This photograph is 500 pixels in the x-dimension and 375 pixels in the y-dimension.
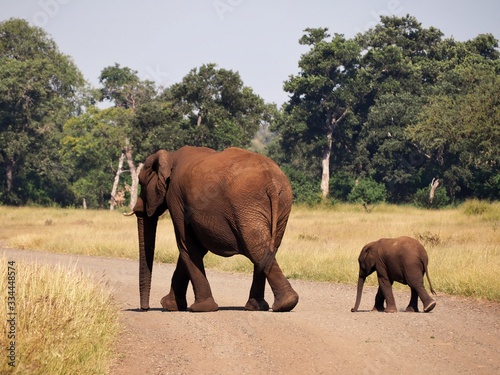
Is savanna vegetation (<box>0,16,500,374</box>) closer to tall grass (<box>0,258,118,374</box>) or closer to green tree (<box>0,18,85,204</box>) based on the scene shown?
green tree (<box>0,18,85,204</box>)

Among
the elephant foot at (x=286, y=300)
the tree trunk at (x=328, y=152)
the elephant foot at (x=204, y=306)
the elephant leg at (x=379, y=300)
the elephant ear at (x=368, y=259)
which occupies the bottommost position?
the elephant leg at (x=379, y=300)

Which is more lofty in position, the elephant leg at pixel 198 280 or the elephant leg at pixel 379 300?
the elephant leg at pixel 198 280

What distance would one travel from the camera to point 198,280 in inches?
472

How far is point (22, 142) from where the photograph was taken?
65438 millimetres

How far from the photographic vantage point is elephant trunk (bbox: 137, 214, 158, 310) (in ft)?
42.0

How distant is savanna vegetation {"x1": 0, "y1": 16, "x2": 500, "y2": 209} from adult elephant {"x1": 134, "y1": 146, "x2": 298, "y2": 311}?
41442 mm

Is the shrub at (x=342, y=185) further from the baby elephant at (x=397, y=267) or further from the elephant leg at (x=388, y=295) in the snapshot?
the elephant leg at (x=388, y=295)

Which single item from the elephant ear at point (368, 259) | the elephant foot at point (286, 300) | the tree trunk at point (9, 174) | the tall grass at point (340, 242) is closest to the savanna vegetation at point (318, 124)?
the tree trunk at point (9, 174)

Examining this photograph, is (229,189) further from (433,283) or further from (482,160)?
(482,160)

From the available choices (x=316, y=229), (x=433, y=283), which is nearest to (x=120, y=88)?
(x=316, y=229)

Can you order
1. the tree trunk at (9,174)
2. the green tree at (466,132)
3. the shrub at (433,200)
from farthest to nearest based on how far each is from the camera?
the tree trunk at (9,174), the shrub at (433,200), the green tree at (466,132)

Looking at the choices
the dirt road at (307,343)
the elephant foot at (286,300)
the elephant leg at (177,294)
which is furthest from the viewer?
the elephant leg at (177,294)

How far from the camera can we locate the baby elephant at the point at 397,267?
13789 mm

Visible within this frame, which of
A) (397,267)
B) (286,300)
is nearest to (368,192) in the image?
(397,267)
